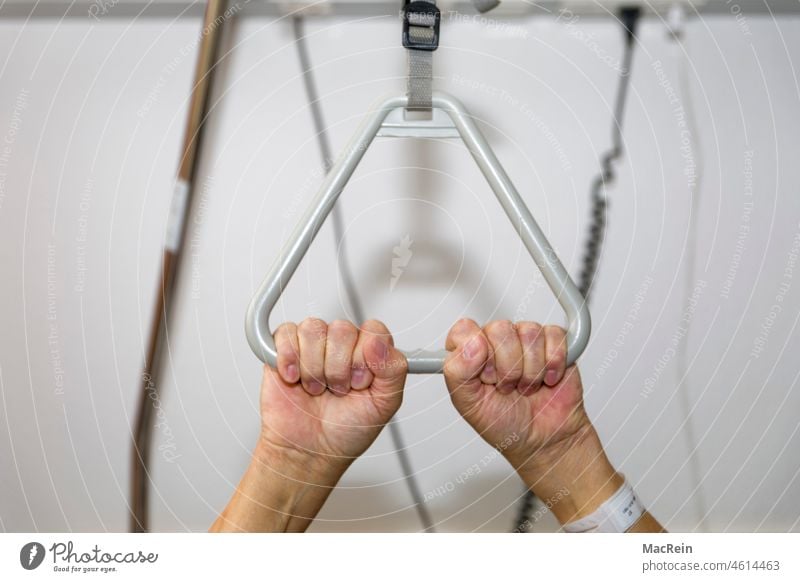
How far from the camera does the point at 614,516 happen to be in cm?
50

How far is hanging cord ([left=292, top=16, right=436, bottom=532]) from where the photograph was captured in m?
0.54

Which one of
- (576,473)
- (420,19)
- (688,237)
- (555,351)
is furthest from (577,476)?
(420,19)

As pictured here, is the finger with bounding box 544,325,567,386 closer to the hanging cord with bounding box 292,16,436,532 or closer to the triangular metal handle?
Result: the triangular metal handle

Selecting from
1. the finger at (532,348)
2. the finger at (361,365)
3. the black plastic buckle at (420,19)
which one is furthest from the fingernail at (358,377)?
the black plastic buckle at (420,19)

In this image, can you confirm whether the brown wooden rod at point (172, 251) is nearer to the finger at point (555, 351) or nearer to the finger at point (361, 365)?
the finger at point (361, 365)

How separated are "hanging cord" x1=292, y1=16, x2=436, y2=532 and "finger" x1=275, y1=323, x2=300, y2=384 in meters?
0.10

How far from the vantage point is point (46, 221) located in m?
0.52

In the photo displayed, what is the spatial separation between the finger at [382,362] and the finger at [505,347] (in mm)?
61

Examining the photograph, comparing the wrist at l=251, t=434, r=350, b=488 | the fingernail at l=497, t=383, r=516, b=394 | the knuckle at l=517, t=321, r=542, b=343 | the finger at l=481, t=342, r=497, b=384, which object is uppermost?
the knuckle at l=517, t=321, r=542, b=343

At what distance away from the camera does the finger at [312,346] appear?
46cm

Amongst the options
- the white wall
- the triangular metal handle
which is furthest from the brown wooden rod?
the triangular metal handle

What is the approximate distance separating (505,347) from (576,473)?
118 millimetres

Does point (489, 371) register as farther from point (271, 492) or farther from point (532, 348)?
point (271, 492)
